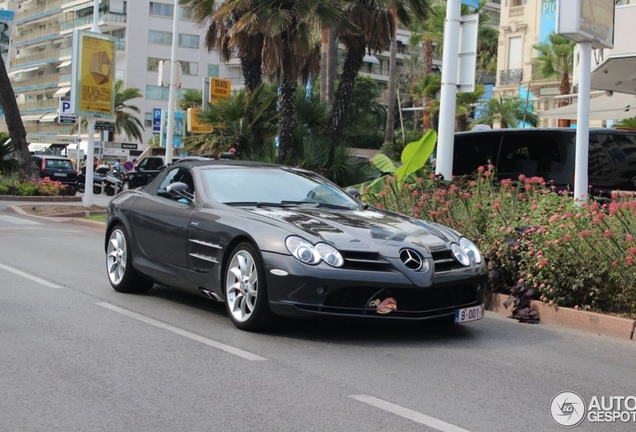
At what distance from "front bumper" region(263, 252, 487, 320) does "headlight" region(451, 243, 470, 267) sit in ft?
0.91

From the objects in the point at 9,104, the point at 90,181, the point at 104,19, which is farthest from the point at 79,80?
the point at 104,19

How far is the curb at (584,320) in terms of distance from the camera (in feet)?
26.3

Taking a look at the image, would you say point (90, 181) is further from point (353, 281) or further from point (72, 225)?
point (353, 281)

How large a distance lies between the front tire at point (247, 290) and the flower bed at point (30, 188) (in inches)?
915

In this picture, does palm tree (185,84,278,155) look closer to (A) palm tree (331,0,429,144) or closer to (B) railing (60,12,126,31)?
(A) palm tree (331,0,429,144)

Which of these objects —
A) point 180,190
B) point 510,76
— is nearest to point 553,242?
point 180,190

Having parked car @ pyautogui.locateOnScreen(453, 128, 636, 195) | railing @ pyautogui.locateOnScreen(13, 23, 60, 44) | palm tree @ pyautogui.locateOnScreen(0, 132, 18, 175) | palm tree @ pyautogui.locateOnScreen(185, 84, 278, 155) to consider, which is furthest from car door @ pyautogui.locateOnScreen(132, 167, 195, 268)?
railing @ pyautogui.locateOnScreen(13, 23, 60, 44)

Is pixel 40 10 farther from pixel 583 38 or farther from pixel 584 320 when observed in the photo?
pixel 584 320

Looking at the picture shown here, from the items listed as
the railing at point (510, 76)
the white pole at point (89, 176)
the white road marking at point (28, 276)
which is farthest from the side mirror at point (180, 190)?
the railing at point (510, 76)

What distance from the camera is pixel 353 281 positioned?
7020 mm

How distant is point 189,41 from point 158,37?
2.78 metres

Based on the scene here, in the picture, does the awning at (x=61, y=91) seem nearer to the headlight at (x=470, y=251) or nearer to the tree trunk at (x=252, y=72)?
the tree trunk at (x=252, y=72)

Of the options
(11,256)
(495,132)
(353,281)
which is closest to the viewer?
(353,281)

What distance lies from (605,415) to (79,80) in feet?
74.1
